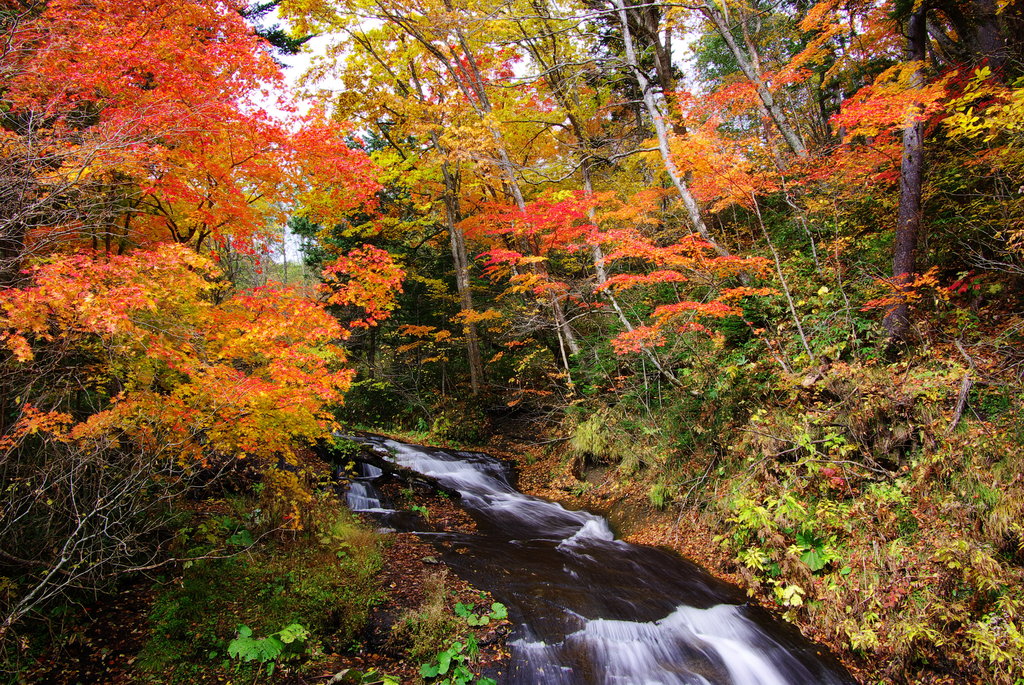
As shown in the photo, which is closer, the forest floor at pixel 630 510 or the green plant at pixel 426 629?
the green plant at pixel 426 629

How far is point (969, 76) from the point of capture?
727 centimetres

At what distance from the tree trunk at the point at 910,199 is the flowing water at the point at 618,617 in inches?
180

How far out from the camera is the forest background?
4633 millimetres

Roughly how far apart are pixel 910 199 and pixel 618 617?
7266 mm

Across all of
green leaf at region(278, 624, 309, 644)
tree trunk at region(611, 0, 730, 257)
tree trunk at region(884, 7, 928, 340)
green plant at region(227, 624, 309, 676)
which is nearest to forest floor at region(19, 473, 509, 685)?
green plant at region(227, 624, 309, 676)

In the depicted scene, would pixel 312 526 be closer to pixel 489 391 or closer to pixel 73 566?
pixel 73 566

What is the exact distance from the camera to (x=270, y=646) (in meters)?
4.52

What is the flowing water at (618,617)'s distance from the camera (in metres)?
→ 5.08

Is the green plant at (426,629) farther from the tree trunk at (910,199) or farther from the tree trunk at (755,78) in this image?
the tree trunk at (755,78)

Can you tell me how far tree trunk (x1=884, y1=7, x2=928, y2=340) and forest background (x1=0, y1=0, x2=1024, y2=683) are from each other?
43 mm

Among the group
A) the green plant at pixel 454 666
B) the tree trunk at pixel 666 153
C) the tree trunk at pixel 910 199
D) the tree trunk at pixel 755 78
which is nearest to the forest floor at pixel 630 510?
the green plant at pixel 454 666

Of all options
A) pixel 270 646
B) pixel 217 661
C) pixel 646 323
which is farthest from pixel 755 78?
pixel 217 661

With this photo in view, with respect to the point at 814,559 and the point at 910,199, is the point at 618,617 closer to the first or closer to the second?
the point at 814,559

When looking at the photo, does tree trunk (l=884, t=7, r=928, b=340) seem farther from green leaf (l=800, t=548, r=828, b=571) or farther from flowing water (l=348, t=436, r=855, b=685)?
flowing water (l=348, t=436, r=855, b=685)
